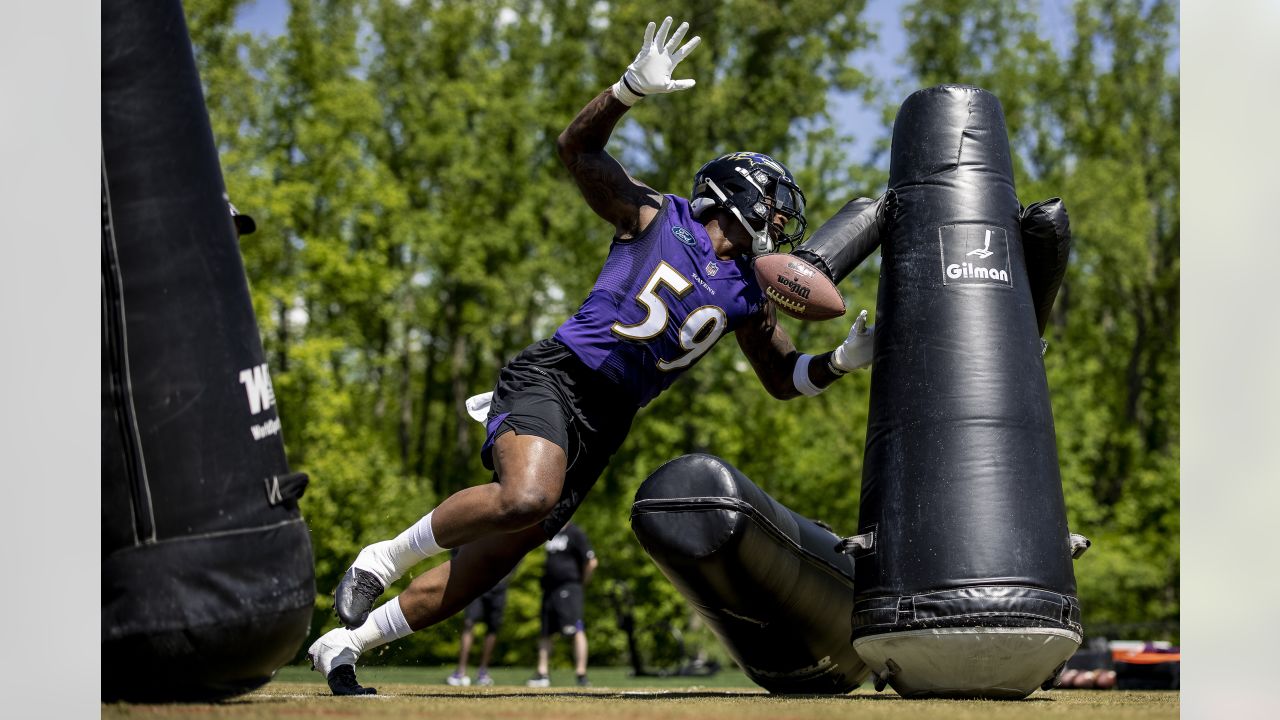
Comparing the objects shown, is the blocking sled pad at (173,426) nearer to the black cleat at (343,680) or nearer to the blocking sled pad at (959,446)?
the black cleat at (343,680)

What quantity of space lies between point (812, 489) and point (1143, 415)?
6.10 metres

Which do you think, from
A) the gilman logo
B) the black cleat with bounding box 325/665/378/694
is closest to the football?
the gilman logo

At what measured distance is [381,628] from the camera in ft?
13.6

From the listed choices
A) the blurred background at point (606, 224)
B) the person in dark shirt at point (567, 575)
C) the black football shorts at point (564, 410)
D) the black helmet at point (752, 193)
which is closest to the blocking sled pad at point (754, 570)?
Result: the black football shorts at point (564, 410)

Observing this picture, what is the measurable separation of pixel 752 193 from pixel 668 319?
523 mm

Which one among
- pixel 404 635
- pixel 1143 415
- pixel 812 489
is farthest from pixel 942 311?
pixel 1143 415

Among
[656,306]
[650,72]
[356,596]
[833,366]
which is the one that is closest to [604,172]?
[650,72]

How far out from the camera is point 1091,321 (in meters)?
21.3

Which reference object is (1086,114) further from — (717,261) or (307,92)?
(717,261)

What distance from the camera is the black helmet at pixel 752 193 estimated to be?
4.37m

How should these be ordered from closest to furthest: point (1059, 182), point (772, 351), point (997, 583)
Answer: point (997, 583)
point (772, 351)
point (1059, 182)

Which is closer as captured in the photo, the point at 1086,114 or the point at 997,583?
the point at 997,583

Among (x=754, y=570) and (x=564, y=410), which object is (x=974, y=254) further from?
(x=564, y=410)

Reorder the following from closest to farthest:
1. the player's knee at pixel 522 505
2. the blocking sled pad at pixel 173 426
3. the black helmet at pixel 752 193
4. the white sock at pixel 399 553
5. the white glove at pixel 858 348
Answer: the blocking sled pad at pixel 173 426, the player's knee at pixel 522 505, the white sock at pixel 399 553, the black helmet at pixel 752 193, the white glove at pixel 858 348
